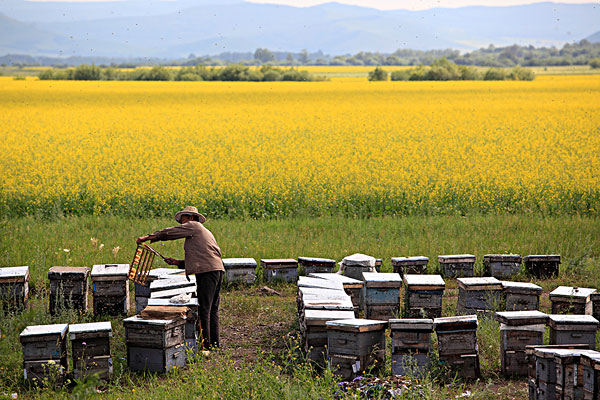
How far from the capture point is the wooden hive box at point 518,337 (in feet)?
21.7

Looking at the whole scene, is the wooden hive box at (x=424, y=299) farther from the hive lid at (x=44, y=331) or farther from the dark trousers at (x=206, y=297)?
the hive lid at (x=44, y=331)

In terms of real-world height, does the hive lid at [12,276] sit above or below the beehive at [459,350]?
above

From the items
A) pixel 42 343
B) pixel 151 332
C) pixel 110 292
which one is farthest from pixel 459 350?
pixel 110 292

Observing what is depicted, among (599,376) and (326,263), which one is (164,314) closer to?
(326,263)

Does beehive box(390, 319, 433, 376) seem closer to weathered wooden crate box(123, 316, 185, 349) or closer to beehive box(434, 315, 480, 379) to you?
beehive box(434, 315, 480, 379)

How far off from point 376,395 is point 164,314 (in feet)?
8.01

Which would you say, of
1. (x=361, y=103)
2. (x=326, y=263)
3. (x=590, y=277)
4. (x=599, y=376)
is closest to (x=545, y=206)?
(x=590, y=277)

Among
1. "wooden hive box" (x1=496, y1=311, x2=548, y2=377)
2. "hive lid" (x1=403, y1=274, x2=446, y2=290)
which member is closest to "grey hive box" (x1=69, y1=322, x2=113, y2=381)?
"hive lid" (x1=403, y1=274, x2=446, y2=290)

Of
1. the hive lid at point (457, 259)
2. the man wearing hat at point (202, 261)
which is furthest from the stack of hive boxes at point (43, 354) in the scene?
the hive lid at point (457, 259)

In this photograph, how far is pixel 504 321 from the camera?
21.9ft

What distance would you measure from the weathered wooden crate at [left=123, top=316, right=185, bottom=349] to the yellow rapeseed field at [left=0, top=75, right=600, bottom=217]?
785cm

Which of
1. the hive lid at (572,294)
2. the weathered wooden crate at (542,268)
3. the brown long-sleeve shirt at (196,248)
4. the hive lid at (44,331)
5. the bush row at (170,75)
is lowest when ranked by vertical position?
the weathered wooden crate at (542,268)

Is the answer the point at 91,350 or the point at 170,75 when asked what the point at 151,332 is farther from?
the point at 170,75

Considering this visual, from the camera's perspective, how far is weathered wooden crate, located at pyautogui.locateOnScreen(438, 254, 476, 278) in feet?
33.3
